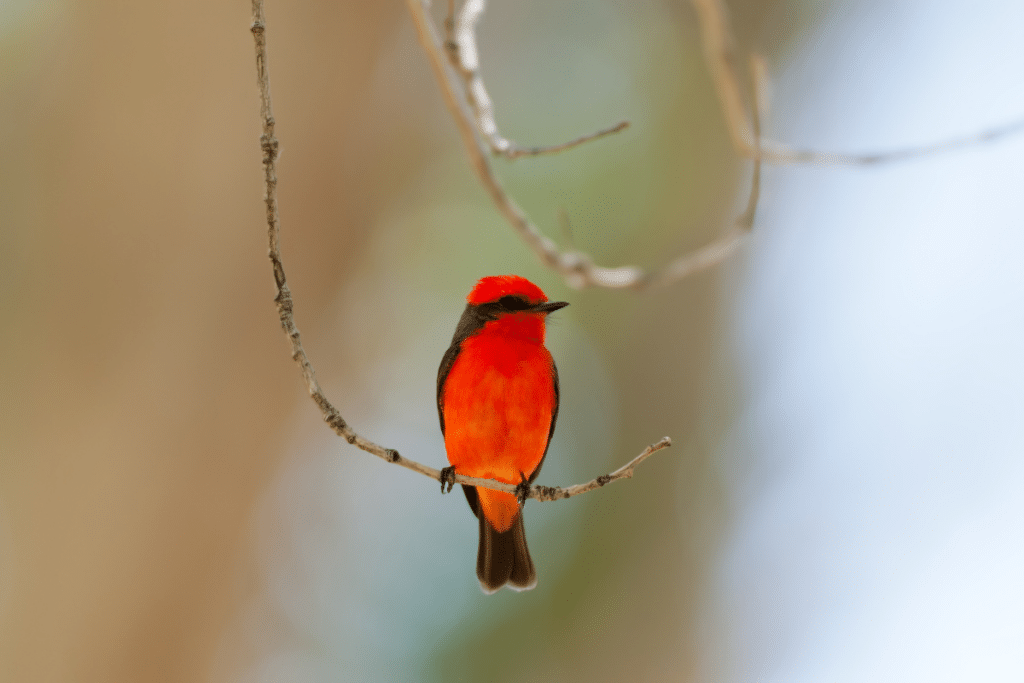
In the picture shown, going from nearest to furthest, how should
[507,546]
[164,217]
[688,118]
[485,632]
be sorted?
[507,546] → [164,217] → [688,118] → [485,632]

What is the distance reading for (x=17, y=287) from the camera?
6.73 meters

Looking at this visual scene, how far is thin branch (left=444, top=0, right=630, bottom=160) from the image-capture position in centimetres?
238

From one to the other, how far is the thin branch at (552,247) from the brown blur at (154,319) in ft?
15.5

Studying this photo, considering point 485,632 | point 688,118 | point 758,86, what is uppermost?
point 688,118

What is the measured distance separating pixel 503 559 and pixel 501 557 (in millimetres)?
20

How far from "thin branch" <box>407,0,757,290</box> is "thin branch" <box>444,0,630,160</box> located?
0.34 feet

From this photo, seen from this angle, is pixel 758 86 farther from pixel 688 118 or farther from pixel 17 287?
pixel 688 118

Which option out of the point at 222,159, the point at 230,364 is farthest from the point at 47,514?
the point at 222,159

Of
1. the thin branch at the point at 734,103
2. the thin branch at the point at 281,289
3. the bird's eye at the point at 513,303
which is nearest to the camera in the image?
the thin branch at the point at 734,103

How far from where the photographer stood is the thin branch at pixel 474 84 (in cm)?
238

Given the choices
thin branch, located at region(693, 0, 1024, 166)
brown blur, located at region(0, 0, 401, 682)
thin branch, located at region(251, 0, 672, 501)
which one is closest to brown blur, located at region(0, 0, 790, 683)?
brown blur, located at region(0, 0, 401, 682)

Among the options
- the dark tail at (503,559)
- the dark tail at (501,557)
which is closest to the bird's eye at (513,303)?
the dark tail at (501,557)

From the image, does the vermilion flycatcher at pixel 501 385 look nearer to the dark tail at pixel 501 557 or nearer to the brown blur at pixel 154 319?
the dark tail at pixel 501 557

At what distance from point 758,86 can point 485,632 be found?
1066 cm
